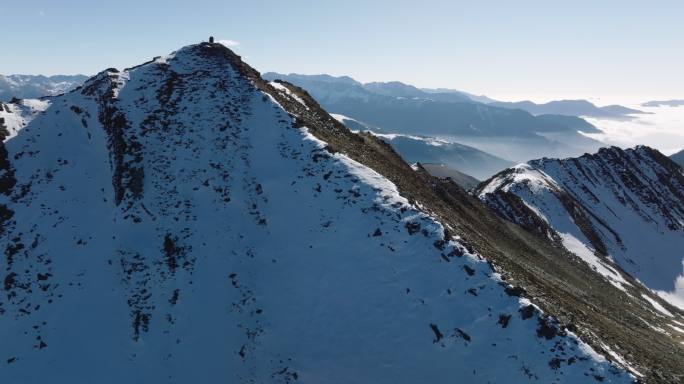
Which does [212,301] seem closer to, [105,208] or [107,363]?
[107,363]

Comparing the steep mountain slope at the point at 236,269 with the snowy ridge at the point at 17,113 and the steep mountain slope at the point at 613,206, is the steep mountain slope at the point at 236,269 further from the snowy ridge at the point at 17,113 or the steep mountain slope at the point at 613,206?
the steep mountain slope at the point at 613,206

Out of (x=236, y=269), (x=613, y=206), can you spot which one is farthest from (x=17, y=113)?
(x=613, y=206)

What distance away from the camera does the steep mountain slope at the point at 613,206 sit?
250ft

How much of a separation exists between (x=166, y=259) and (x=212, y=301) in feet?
15.8

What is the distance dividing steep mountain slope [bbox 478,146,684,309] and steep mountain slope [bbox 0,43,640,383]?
47.6 meters

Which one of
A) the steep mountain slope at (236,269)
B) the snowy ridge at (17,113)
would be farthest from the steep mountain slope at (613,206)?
the snowy ridge at (17,113)

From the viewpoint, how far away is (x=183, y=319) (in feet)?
83.8

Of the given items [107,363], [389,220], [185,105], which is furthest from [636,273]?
[107,363]

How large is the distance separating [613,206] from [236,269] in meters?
96.3

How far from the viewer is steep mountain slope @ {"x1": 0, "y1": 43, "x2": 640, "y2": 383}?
21.6 metres

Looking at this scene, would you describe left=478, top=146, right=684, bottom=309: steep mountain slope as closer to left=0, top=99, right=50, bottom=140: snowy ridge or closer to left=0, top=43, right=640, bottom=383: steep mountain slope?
left=0, top=43, right=640, bottom=383: steep mountain slope

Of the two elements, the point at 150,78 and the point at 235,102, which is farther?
the point at 150,78

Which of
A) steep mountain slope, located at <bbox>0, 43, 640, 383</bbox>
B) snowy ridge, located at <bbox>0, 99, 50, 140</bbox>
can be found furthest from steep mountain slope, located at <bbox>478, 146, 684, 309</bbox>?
snowy ridge, located at <bbox>0, 99, 50, 140</bbox>

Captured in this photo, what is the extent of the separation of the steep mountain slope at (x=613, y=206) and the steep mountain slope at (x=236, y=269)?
4764cm
